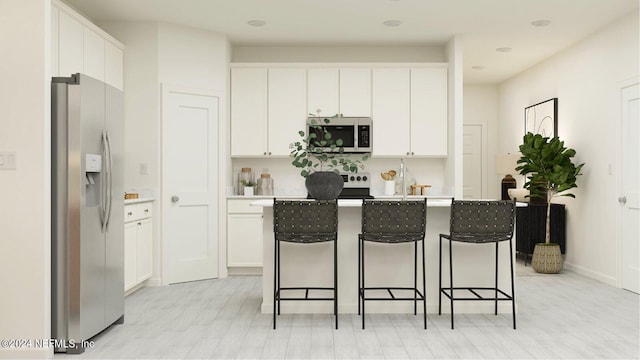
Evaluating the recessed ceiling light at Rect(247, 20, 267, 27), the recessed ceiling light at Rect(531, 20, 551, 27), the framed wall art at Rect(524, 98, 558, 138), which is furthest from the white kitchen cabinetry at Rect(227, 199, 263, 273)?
the framed wall art at Rect(524, 98, 558, 138)

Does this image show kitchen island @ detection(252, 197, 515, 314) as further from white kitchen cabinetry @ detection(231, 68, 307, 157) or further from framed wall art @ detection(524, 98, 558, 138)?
framed wall art @ detection(524, 98, 558, 138)

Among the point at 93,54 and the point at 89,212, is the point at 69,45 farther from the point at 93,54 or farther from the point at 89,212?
the point at 89,212

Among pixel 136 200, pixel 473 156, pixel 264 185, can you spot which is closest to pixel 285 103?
pixel 264 185

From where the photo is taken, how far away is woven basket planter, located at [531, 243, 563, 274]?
6.42 metres

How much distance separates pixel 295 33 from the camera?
6.45 metres

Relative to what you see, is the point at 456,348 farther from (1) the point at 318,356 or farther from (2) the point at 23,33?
→ (2) the point at 23,33

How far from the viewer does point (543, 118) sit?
7.46 m

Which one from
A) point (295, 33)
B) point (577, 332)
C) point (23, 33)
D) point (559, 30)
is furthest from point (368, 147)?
point (23, 33)

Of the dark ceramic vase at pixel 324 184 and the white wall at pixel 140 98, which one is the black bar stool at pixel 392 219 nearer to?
the dark ceramic vase at pixel 324 184

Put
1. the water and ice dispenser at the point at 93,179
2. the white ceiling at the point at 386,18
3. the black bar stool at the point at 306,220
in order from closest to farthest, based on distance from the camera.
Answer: the water and ice dispenser at the point at 93,179 < the black bar stool at the point at 306,220 < the white ceiling at the point at 386,18

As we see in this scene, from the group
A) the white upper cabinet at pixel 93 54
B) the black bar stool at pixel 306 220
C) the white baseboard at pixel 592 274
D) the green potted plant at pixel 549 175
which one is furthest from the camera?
the green potted plant at pixel 549 175

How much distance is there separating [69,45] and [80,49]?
200 millimetres

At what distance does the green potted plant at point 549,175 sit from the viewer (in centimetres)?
630

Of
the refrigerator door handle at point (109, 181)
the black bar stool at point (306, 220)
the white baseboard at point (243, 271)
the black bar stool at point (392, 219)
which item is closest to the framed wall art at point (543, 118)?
the black bar stool at point (392, 219)
